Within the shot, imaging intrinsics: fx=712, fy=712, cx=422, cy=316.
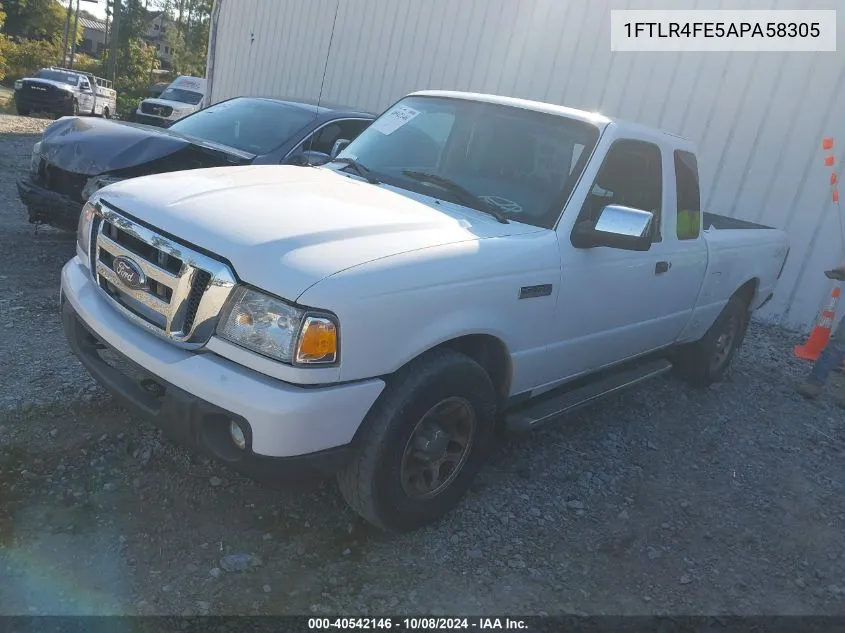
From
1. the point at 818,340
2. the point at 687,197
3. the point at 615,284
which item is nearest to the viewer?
the point at 615,284

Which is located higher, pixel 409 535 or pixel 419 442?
pixel 419 442

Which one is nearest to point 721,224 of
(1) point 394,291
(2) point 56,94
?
(1) point 394,291

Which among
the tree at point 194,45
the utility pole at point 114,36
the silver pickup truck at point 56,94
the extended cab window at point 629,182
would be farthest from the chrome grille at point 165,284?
the tree at point 194,45

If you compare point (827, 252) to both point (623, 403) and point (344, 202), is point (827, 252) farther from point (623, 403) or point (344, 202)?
point (344, 202)

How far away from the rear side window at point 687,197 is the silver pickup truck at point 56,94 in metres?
21.9

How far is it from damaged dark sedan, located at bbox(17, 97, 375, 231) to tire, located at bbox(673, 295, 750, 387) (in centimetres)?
313

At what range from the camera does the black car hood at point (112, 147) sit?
557 centimetres

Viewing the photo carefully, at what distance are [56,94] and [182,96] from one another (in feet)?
12.0

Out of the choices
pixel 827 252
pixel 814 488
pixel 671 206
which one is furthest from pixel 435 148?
pixel 827 252

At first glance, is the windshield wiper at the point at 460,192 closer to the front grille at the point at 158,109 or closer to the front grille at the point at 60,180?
the front grille at the point at 60,180

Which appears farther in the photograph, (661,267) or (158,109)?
(158,109)

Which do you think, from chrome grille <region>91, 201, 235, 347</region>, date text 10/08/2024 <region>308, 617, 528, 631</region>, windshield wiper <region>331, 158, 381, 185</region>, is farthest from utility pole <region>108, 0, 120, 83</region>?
date text 10/08/2024 <region>308, 617, 528, 631</region>

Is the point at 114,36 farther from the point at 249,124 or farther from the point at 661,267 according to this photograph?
the point at 661,267

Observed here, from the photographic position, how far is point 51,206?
5.62 m
